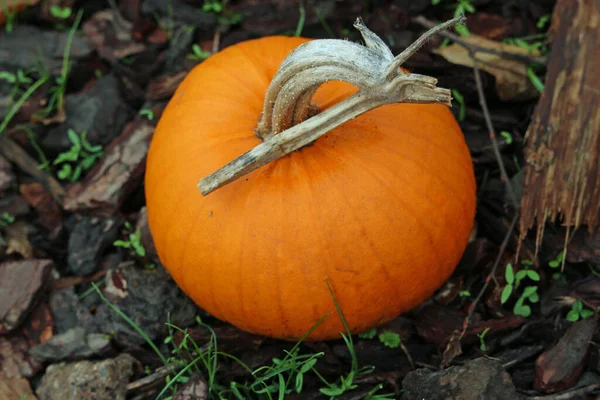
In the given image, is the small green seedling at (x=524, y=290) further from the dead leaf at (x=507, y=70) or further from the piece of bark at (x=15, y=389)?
the piece of bark at (x=15, y=389)

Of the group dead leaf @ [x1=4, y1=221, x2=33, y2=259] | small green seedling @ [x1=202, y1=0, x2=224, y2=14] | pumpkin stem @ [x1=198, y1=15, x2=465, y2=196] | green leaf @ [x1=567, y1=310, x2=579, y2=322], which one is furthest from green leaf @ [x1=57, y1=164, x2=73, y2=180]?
green leaf @ [x1=567, y1=310, x2=579, y2=322]

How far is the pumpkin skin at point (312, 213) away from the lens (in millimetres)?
2586

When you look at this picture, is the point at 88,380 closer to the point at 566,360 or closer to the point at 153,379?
the point at 153,379

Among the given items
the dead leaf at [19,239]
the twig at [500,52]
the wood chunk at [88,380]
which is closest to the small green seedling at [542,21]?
the twig at [500,52]

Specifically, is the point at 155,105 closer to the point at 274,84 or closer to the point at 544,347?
the point at 274,84

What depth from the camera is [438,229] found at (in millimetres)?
2721

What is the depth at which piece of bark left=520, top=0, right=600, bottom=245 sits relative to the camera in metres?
2.71

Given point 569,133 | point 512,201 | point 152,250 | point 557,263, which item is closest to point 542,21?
point 512,201

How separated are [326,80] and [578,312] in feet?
5.19

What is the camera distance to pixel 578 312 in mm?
2984

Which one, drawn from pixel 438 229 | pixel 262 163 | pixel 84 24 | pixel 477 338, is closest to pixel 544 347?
pixel 477 338

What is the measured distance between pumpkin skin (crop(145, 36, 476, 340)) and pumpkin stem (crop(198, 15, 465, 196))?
0.14 meters

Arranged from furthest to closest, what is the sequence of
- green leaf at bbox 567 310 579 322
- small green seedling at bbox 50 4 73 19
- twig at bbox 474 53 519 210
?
1. small green seedling at bbox 50 4 73 19
2. twig at bbox 474 53 519 210
3. green leaf at bbox 567 310 579 322

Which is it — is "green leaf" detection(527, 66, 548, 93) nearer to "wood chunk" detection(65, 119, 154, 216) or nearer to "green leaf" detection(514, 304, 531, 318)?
"green leaf" detection(514, 304, 531, 318)
